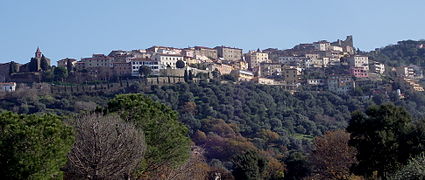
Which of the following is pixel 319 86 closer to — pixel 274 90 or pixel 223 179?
pixel 274 90

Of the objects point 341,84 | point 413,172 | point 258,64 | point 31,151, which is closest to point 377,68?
point 341,84

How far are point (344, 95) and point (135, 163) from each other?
264 feet

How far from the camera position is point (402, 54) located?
149 m

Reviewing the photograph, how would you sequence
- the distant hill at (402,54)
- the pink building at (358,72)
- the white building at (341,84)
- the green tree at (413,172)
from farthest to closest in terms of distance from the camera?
the distant hill at (402,54) < the pink building at (358,72) < the white building at (341,84) < the green tree at (413,172)

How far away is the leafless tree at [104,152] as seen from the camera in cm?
2377

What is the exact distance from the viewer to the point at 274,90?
99250 mm

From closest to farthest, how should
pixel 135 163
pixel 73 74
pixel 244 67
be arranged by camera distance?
pixel 135 163, pixel 73 74, pixel 244 67

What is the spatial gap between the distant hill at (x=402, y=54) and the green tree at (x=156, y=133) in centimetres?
10606

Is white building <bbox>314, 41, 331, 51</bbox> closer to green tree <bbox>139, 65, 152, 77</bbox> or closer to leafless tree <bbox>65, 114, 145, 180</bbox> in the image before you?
green tree <bbox>139, 65, 152, 77</bbox>

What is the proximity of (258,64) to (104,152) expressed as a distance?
99743 mm

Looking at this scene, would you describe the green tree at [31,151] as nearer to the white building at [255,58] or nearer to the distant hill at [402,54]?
the white building at [255,58]

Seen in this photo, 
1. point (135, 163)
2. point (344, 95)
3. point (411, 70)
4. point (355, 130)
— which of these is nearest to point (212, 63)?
point (344, 95)

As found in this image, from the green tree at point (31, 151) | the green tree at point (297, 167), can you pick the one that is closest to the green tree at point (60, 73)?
the green tree at point (297, 167)

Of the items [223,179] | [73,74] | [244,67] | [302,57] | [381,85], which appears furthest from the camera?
[302,57]
